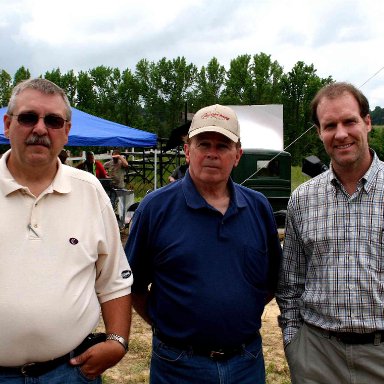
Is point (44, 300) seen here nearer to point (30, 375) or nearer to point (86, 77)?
point (30, 375)

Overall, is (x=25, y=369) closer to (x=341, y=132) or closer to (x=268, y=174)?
(x=341, y=132)

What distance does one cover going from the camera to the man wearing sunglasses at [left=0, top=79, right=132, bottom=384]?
1.73 m

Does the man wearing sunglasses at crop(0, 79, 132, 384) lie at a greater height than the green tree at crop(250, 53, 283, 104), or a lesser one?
lesser

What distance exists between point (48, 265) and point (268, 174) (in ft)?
24.9

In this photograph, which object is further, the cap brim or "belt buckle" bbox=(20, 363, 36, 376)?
the cap brim

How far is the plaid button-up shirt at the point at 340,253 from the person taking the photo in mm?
2002

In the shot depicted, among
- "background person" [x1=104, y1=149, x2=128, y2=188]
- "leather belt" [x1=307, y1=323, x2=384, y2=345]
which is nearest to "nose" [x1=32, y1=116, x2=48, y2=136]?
"leather belt" [x1=307, y1=323, x2=384, y2=345]

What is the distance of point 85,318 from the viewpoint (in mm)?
1874

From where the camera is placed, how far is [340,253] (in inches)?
80.9

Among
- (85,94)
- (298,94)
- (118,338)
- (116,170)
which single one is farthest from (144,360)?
(85,94)

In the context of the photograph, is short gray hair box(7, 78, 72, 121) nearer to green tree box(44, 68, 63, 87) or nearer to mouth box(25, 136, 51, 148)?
mouth box(25, 136, 51, 148)

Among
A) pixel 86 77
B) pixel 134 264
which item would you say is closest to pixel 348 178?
pixel 134 264

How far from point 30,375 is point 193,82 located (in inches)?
1667

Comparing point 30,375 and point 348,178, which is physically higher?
point 348,178
